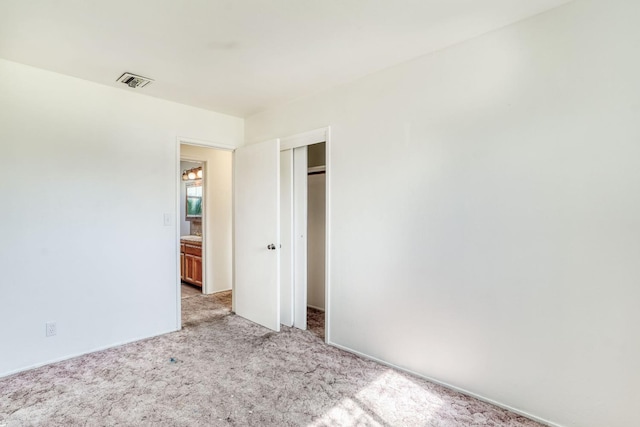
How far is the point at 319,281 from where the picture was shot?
13.5 feet

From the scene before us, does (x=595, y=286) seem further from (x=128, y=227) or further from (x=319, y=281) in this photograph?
(x=128, y=227)

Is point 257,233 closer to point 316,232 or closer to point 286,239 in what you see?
point 286,239

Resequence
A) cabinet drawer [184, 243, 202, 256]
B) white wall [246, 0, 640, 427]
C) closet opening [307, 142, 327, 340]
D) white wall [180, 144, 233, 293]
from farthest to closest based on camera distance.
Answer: cabinet drawer [184, 243, 202, 256], white wall [180, 144, 233, 293], closet opening [307, 142, 327, 340], white wall [246, 0, 640, 427]

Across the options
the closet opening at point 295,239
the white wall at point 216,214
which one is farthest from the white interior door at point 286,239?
the white wall at point 216,214

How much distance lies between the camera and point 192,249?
5.22 meters

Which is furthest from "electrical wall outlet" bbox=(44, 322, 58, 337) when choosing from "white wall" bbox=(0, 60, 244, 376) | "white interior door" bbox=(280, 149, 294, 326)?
"white interior door" bbox=(280, 149, 294, 326)

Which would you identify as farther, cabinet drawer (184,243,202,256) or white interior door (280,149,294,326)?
cabinet drawer (184,243,202,256)

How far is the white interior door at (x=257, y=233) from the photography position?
10.9ft

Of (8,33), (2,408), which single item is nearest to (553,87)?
(8,33)

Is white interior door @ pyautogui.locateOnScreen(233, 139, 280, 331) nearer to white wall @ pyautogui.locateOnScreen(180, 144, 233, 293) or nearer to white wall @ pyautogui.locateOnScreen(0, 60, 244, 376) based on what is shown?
white wall @ pyautogui.locateOnScreen(0, 60, 244, 376)

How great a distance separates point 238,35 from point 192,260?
401 cm

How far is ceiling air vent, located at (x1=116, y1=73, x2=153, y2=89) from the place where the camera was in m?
2.70

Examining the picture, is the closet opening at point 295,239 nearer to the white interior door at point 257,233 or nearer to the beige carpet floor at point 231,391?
the white interior door at point 257,233

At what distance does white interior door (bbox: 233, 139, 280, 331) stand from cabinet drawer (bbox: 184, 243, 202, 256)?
4.75ft
